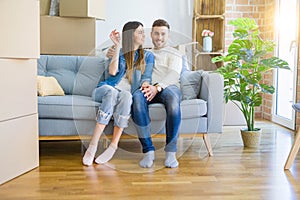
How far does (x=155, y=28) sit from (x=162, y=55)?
18cm

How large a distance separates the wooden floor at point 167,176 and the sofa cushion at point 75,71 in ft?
1.48

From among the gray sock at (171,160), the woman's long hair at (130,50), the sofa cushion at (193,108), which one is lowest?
the gray sock at (171,160)

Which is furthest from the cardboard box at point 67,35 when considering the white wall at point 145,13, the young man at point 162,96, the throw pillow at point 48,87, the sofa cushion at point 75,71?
the young man at point 162,96

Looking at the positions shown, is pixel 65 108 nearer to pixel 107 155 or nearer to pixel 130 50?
pixel 107 155

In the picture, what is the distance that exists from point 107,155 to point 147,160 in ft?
0.85

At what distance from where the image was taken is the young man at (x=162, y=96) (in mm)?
2713

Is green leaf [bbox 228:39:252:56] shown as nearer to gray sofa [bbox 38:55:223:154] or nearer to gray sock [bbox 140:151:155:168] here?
gray sofa [bbox 38:55:223:154]

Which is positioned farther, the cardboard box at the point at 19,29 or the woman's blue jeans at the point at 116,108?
the woman's blue jeans at the point at 116,108

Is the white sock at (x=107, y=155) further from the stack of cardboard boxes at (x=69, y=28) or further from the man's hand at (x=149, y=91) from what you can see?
the stack of cardboard boxes at (x=69, y=28)

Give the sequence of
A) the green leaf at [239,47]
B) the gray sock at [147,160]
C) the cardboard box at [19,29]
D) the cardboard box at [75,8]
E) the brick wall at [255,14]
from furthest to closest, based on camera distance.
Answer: the brick wall at [255,14], the cardboard box at [75,8], the green leaf at [239,47], the gray sock at [147,160], the cardboard box at [19,29]

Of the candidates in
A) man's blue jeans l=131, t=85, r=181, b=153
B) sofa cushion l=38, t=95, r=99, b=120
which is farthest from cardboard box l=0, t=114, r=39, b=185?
man's blue jeans l=131, t=85, r=181, b=153

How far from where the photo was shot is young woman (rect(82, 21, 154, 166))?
271 cm

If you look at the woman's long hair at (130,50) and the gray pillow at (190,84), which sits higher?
the woman's long hair at (130,50)

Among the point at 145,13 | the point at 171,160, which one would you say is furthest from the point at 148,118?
the point at 145,13
